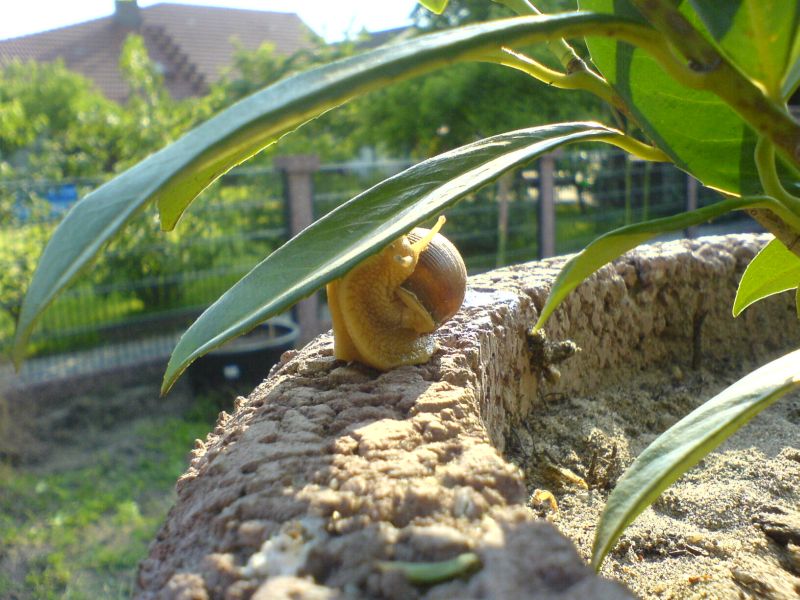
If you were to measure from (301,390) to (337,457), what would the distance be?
18 centimetres

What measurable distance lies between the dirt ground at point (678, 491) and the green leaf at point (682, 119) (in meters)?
0.32

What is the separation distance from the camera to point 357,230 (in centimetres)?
60

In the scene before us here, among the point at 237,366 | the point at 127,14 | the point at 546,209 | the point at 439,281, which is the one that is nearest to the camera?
the point at 439,281

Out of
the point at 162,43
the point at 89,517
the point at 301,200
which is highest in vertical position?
the point at 162,43

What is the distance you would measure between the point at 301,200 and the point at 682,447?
3.65 metres

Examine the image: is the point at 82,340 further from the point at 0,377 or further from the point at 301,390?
the point at 301,390

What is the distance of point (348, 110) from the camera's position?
736cm

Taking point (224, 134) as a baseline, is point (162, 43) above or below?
above

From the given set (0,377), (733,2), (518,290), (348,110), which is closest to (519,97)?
(348,110)

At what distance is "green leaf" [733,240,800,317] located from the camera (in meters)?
0.78

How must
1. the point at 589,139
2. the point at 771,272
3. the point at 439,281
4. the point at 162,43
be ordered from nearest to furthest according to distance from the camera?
the point at 589,139 < the point at 771,272 < the point at 439,281 < the point at 162,43

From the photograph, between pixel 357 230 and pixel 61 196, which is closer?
pixel 357 230

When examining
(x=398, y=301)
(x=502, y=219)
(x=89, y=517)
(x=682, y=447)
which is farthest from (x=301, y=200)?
(x=682, y=447)

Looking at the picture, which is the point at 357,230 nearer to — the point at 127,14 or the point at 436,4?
the point at 436,4
